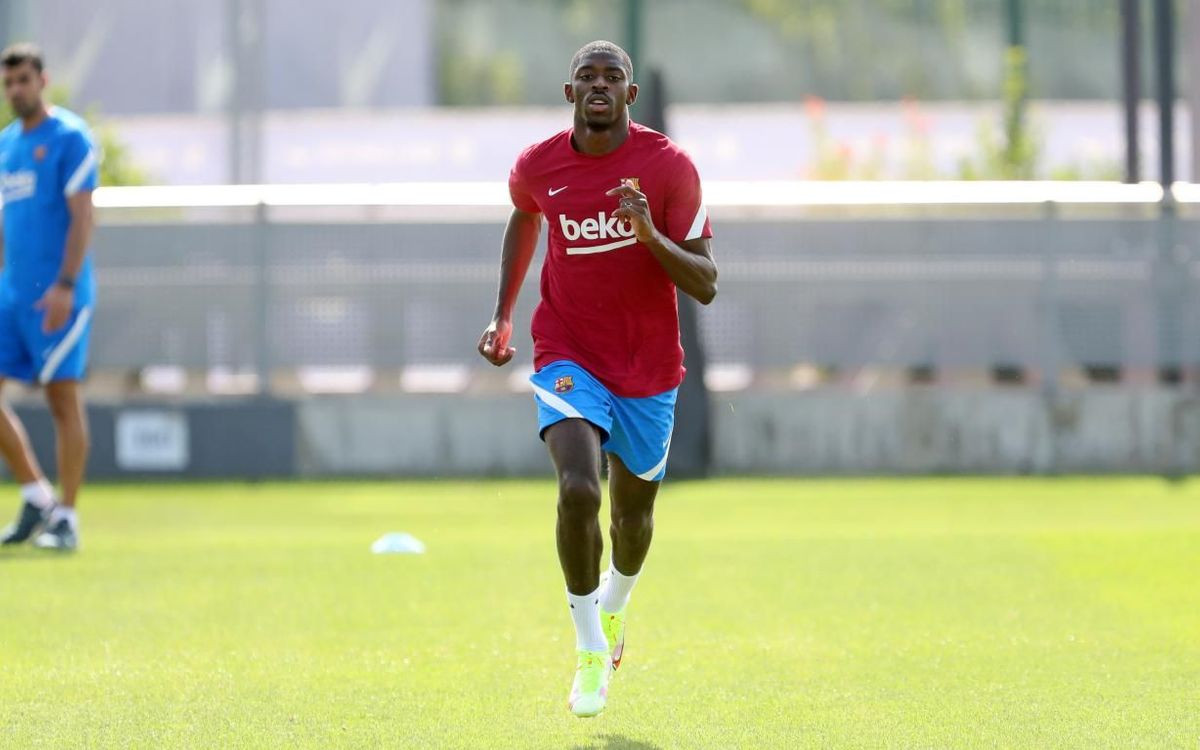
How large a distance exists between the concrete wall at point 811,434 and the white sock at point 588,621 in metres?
9.74

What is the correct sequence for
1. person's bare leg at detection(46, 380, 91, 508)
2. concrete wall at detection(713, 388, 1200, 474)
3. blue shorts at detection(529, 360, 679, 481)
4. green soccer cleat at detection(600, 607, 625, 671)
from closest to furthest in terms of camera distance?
1. blue shorts at detection(529, 360, 679, 481)
2. green soccer cleat at detection(600, 607, 625, 671)
3. person's bare leg at detection(46, 380, 91, 508)
4. concrete wall at detection(713, 388, 1200, 474)

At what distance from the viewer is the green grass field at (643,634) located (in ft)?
19.6

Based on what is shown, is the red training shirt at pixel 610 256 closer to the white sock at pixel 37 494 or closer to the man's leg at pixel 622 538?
the man's leg at pixel 622 538

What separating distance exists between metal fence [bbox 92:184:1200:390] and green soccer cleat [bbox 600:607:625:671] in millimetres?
9469

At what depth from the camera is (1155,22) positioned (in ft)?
56.6

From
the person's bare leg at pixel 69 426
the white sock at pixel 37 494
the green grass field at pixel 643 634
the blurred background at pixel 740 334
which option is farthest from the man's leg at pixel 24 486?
the blurred background at pixel 740 334

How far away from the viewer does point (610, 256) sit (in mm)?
6547

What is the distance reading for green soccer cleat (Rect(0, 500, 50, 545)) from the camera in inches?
424

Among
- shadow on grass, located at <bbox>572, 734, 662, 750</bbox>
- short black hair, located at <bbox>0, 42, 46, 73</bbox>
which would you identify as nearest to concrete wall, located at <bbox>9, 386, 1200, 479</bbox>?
short black hair, located at <bbox>0, 42, 46, 73</bbox>

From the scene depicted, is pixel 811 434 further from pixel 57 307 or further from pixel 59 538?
pixel 57 307

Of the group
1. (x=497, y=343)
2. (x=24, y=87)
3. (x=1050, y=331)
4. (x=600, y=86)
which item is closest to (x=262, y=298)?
(x=24, y=87)

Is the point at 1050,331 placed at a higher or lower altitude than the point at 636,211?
lower

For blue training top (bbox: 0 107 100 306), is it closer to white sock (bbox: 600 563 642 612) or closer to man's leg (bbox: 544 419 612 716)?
white sock (bbox: 600 563 642 612)

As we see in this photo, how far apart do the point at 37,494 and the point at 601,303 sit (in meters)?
5.15
